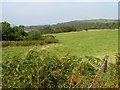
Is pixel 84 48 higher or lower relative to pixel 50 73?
lower

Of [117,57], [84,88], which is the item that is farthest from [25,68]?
[117,57]

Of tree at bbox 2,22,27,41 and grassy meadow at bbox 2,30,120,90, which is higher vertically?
grassy meadow at bbox 2,30,120,90

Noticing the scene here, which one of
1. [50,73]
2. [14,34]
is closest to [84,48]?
[14,34]

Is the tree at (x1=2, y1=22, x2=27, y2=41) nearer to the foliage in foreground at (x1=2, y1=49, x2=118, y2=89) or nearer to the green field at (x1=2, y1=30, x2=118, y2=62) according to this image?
the green field at (x1=2, y1=30, x2=118, y2=62)

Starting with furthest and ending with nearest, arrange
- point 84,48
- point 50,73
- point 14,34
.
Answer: point 14,34 → point 84,48 → point 50,73

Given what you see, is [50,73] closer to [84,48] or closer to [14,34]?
[84,48]

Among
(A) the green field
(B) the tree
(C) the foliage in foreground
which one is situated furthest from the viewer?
(B) the tree

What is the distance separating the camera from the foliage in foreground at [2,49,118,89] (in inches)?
148

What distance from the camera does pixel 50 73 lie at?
386 cm

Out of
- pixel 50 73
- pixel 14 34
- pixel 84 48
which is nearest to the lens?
pixel 50 73

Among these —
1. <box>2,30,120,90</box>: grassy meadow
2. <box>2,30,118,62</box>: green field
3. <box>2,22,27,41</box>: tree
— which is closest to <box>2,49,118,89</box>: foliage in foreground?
<box>2,30,120,90</box>: grassy meadow

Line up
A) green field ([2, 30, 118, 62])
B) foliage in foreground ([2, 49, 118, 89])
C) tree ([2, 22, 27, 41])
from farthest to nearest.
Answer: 1. tree ([2, 22, 27, 41])
2. green field ([2, 30, 118, 62])
3. foliage in foreground ([2, 49, 118, 89])

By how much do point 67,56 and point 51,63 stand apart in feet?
1.13

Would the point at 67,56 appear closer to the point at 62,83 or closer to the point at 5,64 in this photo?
the point at 62,83
